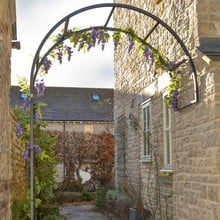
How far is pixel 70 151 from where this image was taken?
19781 millimetres

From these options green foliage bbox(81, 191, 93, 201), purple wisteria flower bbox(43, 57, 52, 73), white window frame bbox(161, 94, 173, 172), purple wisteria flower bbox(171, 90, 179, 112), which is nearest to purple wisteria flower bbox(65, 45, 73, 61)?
purple wisteria flower bbox(43, 57, 52, 73)

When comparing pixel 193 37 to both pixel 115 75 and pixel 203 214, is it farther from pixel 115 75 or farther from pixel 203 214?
pixel 115 75

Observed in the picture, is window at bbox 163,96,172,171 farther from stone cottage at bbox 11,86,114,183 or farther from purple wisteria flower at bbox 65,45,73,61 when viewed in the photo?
stone cottage at bbox 11,86,114,183

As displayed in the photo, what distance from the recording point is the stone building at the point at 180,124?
5.71m

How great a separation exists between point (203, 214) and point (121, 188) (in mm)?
7447

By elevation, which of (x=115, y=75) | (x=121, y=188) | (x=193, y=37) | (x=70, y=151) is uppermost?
(x=115, y=75)

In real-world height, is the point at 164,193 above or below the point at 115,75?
below

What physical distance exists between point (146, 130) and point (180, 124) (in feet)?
11.0

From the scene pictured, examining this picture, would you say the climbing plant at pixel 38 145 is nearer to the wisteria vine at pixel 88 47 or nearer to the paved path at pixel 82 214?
the wisteria vine at pixel 88 47

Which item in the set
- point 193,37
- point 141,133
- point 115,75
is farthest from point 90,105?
point 193,37

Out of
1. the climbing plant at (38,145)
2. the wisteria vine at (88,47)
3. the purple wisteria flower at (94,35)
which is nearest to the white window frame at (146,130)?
the climbing plant at (38,145)

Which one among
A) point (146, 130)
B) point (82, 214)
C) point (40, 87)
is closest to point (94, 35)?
point (40, 87)

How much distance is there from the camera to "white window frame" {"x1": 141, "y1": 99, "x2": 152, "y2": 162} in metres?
9.80

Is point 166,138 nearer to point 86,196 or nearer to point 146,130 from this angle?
point 146,130
